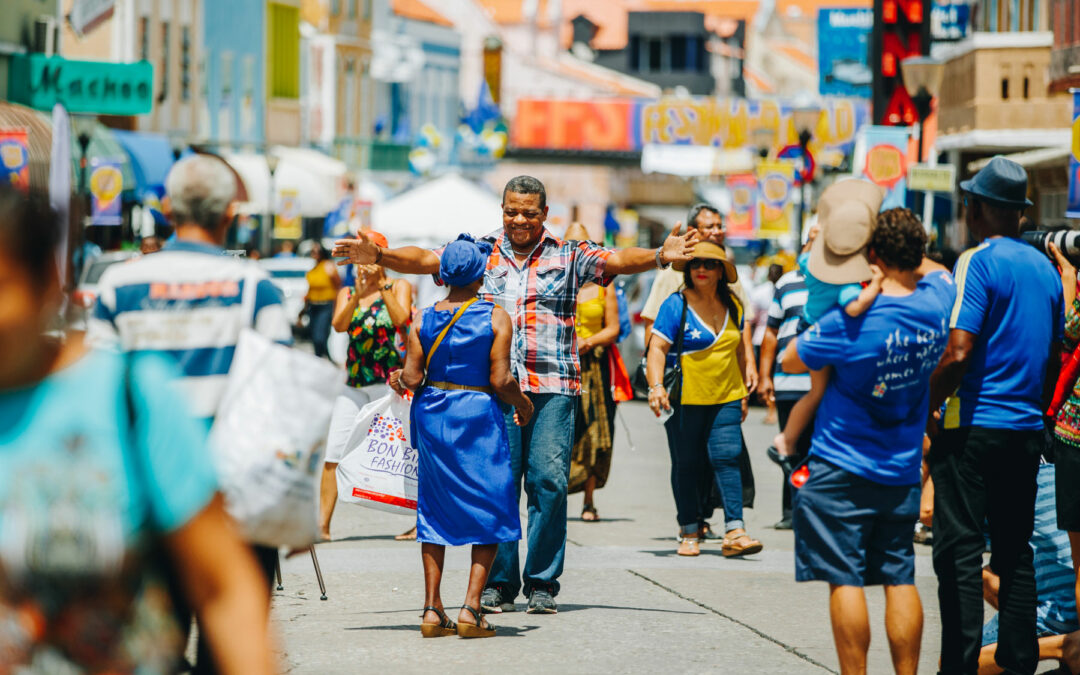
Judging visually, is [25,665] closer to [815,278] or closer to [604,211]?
[815,278]

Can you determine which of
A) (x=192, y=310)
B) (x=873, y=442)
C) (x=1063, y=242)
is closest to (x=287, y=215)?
(x=1063, y=242)

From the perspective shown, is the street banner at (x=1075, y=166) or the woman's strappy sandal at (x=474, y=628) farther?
the street banner at (x=1075, y=166)

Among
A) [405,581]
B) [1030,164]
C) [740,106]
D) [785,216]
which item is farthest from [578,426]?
[740,106]

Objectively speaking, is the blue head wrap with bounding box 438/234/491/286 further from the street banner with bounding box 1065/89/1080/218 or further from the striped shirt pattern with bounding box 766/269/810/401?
the street banner with bounding box 1065/89/1080/218

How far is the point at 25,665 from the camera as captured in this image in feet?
9.00

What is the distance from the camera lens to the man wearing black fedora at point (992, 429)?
6.14 metres

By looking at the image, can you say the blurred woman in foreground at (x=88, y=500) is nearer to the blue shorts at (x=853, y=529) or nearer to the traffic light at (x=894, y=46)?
the blue shorts at (x=853, y=529)

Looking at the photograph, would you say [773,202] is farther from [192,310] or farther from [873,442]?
[192,310]

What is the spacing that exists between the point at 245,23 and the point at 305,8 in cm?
937

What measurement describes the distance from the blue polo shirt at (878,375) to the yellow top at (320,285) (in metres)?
20.6

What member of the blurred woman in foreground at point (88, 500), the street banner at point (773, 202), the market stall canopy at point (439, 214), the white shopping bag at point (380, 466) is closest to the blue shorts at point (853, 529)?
the white shopping bag at point (380, 466)

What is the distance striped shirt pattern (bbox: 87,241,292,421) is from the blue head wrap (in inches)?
113

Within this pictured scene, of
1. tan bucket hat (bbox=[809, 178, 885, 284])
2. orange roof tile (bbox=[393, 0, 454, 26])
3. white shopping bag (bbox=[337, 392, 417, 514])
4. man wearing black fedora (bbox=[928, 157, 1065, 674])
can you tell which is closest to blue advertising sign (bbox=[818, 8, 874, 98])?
white shopping bag (bbox=[337, 392, 417, 514])

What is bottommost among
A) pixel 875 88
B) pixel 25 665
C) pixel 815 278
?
pixel 25 665
